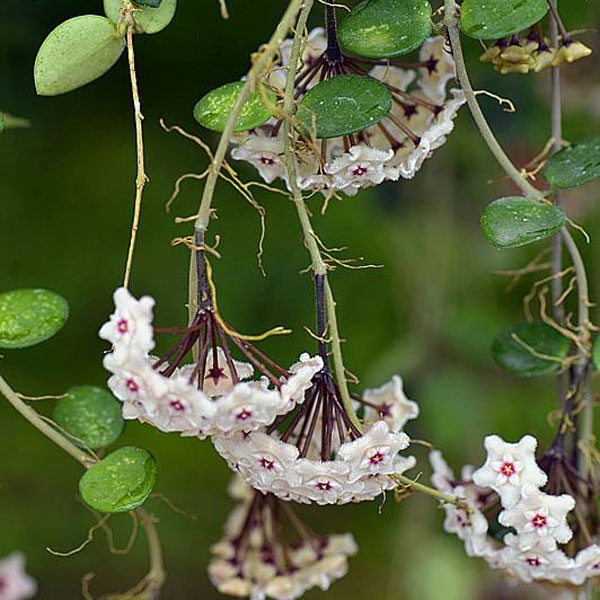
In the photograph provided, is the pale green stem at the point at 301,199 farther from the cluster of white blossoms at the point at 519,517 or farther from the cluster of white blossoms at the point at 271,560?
the cluster of white blossoms at the point at 271,560

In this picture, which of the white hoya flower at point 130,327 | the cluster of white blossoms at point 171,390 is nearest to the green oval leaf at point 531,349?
the cluster of white blossoms at point 171,390

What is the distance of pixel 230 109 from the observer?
2.25 ft

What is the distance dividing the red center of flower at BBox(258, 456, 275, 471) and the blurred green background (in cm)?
60

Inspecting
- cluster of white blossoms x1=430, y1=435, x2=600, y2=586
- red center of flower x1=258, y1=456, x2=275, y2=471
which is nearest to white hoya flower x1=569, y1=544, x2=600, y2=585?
cluster of white blossoms x1=430, y1=435, x2=600, y2=586

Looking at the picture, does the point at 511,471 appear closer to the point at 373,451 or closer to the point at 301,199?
the point at 373,451

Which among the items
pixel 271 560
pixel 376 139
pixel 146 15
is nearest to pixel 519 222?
pixel 376 139

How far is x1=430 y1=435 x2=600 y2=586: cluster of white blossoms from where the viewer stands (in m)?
0.74

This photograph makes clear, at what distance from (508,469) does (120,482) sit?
0.83ft

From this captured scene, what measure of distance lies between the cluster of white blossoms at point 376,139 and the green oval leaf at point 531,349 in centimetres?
16

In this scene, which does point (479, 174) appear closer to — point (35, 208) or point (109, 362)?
point (35, 208)

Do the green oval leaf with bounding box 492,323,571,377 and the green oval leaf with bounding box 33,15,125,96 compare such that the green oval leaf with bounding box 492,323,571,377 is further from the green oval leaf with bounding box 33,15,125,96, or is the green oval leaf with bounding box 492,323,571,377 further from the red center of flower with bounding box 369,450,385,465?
the green oval leaf with bounding box 33,15,125,96

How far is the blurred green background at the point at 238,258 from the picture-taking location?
1.22 m

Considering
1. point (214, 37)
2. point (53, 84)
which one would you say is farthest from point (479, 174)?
point (53, 84)

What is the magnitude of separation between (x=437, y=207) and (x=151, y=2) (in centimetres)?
72
